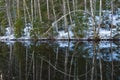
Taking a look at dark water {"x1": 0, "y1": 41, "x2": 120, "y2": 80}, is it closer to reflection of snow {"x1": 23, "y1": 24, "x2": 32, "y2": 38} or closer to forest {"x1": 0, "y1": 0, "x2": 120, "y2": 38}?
forest {"x1": 0, "y1": 0, "x2": 120, "y2": 38}

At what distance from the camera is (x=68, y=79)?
42.3 ft

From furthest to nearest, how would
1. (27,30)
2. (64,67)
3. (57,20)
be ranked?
(27,30)
(57,20)
(64,67)

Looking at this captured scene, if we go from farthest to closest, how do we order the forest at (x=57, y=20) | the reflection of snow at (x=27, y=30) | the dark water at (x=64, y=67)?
1. the reflection of snow at (x=27, y=30)
2. the forest at (x=57, y=20)
3. the dark water at (x=64, y=67)

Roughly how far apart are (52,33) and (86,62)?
1607 cm

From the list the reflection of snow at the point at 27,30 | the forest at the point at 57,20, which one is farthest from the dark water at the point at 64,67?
the reflection of snow at the point at 27,30

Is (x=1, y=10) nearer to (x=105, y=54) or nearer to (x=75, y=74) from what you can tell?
(x=105, y=54)

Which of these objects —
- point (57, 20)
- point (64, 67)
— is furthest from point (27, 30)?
point (64, 67)

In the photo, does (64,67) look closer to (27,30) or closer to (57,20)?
(57,20)

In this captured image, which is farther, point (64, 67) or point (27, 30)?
point (27, 30)

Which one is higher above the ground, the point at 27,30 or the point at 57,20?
the point at 57,20

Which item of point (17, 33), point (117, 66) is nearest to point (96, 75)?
point (117, 66)

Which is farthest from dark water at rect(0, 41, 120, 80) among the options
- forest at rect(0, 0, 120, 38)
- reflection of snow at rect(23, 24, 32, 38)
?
reflection of snow at rect(23, 24, 32, 38)

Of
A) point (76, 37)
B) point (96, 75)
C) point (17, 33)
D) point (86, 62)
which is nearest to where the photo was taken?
point (96, 75)

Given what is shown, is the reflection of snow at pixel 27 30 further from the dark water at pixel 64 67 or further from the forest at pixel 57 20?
the dark water at pixel 64 67
